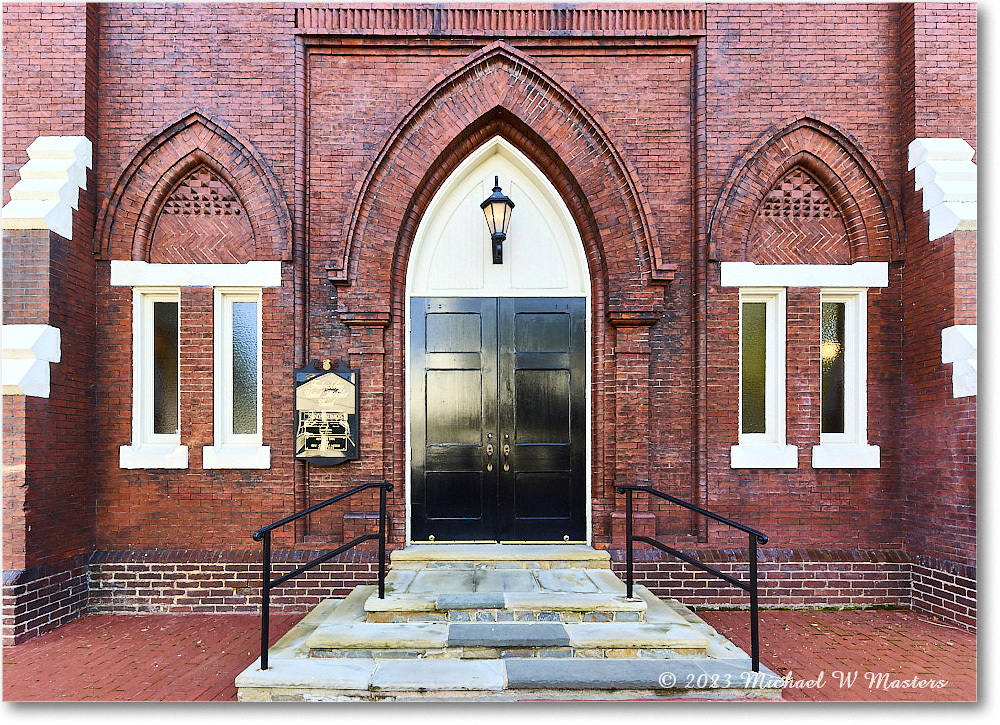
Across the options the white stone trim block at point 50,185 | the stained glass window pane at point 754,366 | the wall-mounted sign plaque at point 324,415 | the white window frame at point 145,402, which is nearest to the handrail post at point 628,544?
the stained glass window pane at point 754,366

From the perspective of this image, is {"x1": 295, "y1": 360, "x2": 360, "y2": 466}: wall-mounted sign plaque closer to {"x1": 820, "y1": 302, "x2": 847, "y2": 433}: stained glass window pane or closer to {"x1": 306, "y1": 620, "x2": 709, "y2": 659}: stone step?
{"x1": 306, "y1": 620, "x2": 709, "y2": 659}: stone step

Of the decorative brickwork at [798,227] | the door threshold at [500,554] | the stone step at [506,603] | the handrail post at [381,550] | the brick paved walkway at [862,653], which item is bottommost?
the brick paved walkway at [862,653]

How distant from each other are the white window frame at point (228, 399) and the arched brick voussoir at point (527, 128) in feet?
4.33

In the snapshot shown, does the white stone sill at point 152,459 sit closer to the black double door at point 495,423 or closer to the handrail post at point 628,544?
the black double door at point 495,423

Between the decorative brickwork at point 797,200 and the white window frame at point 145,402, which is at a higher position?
the decorative brickwork at point 797,200

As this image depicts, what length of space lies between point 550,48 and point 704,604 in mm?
6172

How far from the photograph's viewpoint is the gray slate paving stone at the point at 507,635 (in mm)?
4395

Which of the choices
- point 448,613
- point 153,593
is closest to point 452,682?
point 448,613

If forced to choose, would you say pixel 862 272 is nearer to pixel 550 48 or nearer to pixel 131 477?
pixel 550 48

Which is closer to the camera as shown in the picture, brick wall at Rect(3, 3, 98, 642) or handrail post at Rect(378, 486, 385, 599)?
handrail post at Rect(378, 486, 385, 599)

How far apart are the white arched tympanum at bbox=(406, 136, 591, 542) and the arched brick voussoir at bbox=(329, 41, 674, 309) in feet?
1.21

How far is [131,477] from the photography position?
606 centimetres

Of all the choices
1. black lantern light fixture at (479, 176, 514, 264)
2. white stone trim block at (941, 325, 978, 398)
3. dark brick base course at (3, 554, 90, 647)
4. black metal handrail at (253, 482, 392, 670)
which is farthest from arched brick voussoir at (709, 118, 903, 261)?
dark brick base course at (3, 554, 90, 647)

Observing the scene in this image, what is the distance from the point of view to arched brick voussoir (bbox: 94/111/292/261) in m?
6.09
